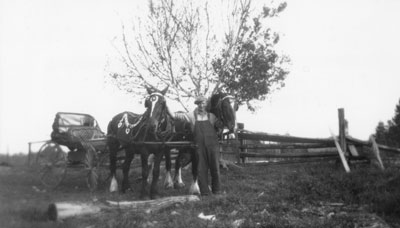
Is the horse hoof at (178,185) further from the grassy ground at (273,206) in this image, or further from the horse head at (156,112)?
the horse head at (156,112)

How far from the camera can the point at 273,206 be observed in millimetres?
6414

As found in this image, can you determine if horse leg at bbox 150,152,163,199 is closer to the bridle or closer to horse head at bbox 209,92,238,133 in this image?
the bridle

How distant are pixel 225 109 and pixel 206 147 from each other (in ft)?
3.04

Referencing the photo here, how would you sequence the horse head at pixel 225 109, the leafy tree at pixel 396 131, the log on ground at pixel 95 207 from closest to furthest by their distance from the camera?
the log on ground at pixel 95 207 → the horse head at pixel 225 109 → the leafy tree at pixel 396 131

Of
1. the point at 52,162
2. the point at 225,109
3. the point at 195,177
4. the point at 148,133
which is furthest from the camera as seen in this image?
the point at 52,162

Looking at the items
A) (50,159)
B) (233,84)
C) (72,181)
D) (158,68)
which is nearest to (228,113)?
(50,159)

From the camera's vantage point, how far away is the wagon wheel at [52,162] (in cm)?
996

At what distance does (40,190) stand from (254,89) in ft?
33.6

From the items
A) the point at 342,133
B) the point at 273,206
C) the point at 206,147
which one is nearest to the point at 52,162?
the point at 206,147

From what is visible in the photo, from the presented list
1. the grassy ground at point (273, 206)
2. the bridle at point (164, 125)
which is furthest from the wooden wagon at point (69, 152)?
the bridle at point (164, 125)

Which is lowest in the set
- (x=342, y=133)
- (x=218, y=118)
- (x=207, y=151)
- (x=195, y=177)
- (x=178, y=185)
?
(x=178, y=185)

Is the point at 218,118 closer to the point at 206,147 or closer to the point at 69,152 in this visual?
the point at 206,147

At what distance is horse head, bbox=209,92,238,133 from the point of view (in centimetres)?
805

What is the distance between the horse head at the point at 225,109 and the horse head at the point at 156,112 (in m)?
1.05
